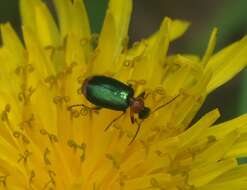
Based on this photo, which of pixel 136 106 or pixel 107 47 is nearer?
pixel 136 106

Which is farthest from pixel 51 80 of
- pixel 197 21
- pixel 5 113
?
pixel 197 21

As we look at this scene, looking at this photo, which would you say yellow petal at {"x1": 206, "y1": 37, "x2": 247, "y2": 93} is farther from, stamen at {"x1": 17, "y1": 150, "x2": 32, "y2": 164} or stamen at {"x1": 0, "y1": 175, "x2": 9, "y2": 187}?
stamen at {"x1": 0, "y1": 175, "x2": 9, "y2": 187}

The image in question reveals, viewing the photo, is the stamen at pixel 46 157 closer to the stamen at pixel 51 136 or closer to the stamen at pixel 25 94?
the stamen at pixel 51 136

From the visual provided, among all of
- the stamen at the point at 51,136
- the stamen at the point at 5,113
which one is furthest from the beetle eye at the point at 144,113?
the stamen at the point at 5,113

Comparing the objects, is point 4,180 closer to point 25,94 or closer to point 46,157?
point 46,157

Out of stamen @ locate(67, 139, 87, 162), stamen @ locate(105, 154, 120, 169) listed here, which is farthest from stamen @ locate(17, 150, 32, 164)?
stamen @ locate(105, 154, 120, 169)

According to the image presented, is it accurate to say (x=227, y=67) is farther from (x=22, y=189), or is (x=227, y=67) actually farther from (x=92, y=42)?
(x=22, y=189)
